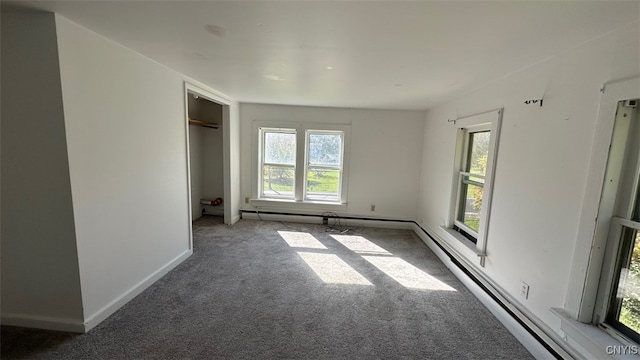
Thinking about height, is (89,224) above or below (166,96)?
below

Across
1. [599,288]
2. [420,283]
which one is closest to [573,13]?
→ [599,288]

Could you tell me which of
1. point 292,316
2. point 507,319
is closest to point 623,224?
point 507,319

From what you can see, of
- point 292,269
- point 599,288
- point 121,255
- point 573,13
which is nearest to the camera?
point 573,13

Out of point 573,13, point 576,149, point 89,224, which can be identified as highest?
point 573,13

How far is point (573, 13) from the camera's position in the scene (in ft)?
3.87

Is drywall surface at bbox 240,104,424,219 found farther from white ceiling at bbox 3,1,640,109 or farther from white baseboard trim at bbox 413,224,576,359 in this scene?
white ceiling at bbox 3,1,640,109

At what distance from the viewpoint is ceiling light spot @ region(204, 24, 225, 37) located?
1479mm

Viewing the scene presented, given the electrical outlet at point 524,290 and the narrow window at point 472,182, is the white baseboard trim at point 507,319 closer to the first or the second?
the electrical outlet at point 524,290

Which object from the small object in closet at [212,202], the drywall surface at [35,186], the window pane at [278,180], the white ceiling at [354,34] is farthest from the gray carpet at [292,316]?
the white ceiling at [354,34]

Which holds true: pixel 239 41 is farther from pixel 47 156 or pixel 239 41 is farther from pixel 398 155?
pixel 398 155

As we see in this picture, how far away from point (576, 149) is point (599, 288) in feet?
2.63

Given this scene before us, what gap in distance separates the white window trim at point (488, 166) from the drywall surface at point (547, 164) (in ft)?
0.19

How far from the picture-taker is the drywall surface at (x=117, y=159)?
63.6 inches

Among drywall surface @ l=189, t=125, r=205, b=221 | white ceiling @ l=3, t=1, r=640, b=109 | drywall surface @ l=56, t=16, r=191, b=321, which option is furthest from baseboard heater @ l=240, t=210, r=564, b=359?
drywall surface @ l=56, t=16, r=191, b=321
